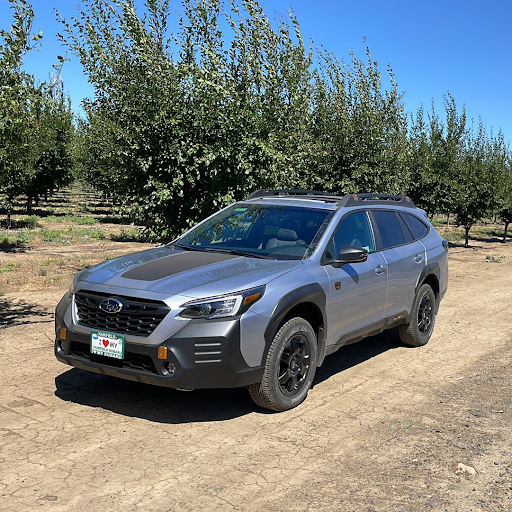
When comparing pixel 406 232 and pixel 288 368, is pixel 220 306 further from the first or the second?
pixel 406 232

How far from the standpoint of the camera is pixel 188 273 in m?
5.00

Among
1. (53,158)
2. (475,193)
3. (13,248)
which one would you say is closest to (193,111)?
(13,248)

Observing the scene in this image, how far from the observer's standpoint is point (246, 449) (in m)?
4.43

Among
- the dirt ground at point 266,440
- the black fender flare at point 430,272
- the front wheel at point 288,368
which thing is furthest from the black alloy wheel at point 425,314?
the front wheel at point 288,368

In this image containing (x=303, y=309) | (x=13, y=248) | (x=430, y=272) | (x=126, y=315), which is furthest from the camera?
(x=13, y=248)

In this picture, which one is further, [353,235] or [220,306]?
[353,235]

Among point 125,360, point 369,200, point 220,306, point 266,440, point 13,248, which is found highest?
point 369,200

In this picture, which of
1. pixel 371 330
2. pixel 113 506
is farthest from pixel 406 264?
pixel 113 506

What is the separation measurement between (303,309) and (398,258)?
73.8 inches

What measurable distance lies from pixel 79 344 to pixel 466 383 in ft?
12.3

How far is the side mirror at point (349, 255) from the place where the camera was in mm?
5598

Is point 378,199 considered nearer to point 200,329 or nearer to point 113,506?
point 200,329

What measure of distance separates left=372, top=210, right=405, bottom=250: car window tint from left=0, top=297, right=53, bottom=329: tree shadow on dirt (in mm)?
4726

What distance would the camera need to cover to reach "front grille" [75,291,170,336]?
15.1 feet
